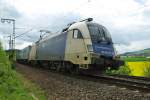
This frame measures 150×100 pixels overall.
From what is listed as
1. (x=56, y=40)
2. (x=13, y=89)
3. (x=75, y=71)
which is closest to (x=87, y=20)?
(x=75, y=71)

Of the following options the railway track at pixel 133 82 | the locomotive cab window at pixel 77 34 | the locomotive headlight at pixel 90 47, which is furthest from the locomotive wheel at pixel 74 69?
the railway track at pixel 133 82

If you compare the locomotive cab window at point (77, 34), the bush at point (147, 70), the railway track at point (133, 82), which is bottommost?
the railway track at point (133, 82)

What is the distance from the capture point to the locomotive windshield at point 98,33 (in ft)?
62.3

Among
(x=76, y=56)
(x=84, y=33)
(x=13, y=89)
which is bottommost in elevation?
(x=13, y=89)

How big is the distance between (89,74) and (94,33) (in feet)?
8.67

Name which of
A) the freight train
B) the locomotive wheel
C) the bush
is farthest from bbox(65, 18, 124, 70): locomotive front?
the bush

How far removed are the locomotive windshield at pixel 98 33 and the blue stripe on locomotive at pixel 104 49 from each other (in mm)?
308

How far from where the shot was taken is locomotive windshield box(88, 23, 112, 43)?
62.3 feet

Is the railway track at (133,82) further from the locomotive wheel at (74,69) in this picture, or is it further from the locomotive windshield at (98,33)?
the locomotive wheel at (74,69)

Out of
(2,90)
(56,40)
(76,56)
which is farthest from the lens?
(56,40)

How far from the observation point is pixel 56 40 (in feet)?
79.3

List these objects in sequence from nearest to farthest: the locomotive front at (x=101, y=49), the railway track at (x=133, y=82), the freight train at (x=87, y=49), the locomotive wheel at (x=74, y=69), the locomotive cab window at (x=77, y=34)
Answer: the railway track at (x=133, y=82) → the locomotive front at (x=101, y=49) → the freight train at (x=87, y=49) → the locomotive cab window at (x=77, y=34) → the locomotive wheel at (x=74, y=69)

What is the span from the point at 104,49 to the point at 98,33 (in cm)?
115

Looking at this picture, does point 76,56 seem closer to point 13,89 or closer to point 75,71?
point 75,71
